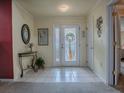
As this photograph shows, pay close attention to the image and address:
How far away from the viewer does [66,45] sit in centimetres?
686

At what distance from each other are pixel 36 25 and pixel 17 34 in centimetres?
228

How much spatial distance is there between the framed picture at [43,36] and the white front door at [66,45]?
427mm

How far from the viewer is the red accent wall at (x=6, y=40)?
4.18 meters

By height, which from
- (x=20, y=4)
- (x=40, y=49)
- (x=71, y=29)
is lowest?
(x=40, y=49)

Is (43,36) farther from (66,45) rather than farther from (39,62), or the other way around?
(39,62)

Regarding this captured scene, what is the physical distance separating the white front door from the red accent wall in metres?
2.89

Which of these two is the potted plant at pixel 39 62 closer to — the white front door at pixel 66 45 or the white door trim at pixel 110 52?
the white front door at pixel 66 45

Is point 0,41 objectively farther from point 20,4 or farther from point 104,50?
point 104,50

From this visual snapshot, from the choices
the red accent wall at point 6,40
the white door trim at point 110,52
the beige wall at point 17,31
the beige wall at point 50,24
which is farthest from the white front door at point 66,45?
the white door trim at point 110,52

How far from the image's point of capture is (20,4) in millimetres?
4695

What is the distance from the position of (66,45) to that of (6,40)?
3235mm

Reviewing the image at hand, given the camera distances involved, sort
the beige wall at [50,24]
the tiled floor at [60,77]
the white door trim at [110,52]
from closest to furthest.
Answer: the white door trim at [110,52]
the tiled floor at [60,77]
the beige wall at [50,24]

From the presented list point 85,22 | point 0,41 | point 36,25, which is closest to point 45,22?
point 36,25

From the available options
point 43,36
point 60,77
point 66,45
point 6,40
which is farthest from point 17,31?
point 66,45
